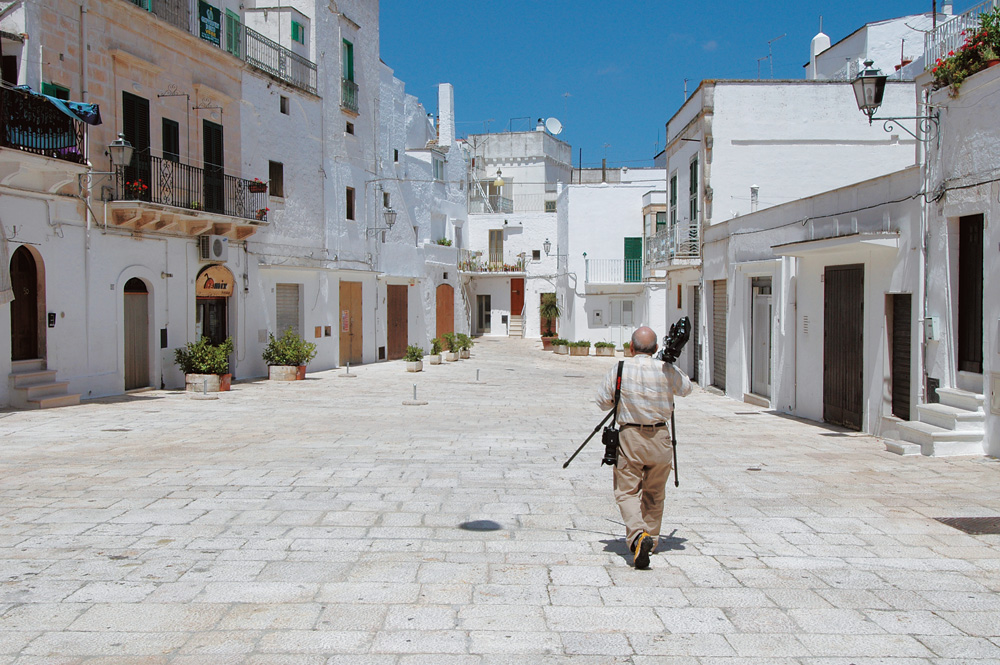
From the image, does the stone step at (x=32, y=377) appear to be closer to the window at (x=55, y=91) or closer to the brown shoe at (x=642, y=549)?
the window at (x=55, y=91)

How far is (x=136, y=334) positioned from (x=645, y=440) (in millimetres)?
14532

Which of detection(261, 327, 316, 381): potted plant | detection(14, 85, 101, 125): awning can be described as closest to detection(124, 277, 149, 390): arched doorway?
detection(261, 327, 316, 381): potted plant

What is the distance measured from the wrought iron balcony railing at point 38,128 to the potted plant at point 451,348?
50.3 feet

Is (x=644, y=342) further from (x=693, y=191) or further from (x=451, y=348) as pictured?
(x=451, y=348)

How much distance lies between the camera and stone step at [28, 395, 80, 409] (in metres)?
13.5

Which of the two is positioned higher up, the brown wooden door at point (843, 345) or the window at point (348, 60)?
the window at point (348, 60)

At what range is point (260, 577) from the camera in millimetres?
5027

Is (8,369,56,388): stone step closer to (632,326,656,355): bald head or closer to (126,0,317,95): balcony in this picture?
(126,0,317,95): balcony

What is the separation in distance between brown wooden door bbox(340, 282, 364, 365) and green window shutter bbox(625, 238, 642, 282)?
1478 cm

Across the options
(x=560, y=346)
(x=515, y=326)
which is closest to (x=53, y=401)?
(x=560, y=346)

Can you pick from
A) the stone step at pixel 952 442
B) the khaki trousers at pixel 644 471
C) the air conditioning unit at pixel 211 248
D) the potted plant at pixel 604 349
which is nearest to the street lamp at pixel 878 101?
the stone step at pixel 952 442

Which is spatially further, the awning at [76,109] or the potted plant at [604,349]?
the potted plant at [604,349]

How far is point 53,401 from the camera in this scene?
45.2 feet

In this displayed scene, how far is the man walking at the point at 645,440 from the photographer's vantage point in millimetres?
5461
